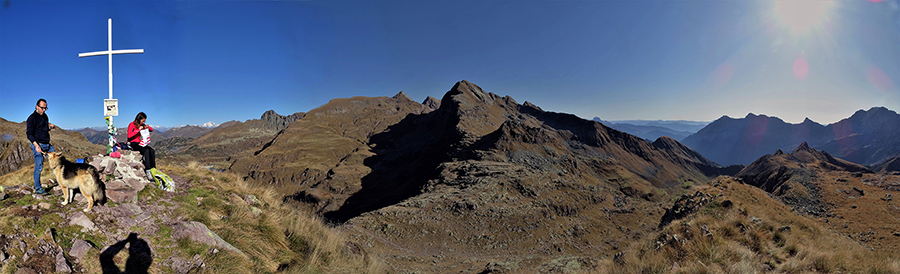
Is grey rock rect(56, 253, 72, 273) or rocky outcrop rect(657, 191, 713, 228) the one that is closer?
grey rock rect(56, 253, 72, 273)

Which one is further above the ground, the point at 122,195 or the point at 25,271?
the point at 122,195

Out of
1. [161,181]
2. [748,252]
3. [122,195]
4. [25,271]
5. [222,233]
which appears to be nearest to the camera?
[25,271]

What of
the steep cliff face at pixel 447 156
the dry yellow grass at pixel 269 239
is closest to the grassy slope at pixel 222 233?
the dry yellow grass at pixel 269 239

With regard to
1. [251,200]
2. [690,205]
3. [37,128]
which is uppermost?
[37,128]

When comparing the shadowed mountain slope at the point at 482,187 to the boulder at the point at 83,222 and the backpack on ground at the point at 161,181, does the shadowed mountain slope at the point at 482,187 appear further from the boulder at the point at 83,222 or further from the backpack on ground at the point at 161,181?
the boulder at the point at 83,222

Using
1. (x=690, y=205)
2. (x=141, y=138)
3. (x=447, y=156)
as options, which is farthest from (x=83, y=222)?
(x=447, y=156)

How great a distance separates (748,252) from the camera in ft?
22.9

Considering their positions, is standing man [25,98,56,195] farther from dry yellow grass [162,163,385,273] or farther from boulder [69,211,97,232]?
boulder [69,211,97,232]

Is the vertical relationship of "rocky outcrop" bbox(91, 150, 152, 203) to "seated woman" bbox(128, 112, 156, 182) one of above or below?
below

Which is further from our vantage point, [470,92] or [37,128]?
[470,92]

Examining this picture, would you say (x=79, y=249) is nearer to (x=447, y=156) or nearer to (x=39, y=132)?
(x=39, y=132)

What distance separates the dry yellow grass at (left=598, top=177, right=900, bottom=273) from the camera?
630 centimetres

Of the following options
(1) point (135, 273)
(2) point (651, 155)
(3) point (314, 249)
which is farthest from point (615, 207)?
(2) point (651, 155)

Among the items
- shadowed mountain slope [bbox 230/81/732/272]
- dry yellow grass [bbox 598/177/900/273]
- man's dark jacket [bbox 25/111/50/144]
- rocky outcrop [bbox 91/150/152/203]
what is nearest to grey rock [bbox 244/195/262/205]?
rocky outcrop [bbox 91/150/152/203]
